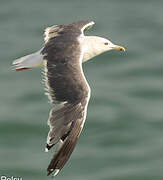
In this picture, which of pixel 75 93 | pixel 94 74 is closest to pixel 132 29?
pixel 94 74

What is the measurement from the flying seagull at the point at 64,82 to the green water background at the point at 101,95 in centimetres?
366

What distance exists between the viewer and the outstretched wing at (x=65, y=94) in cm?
1061

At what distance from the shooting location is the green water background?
1627cm

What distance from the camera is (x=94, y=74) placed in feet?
59.2

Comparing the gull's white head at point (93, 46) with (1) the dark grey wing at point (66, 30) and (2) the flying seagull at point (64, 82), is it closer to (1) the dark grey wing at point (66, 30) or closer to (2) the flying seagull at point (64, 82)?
(2) the flying seagull at point (64, 82)

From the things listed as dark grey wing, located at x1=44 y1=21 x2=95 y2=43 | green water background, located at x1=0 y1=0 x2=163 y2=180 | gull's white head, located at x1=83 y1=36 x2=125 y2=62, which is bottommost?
green water background, located at x1=0 y1=0 x2=163 y2=180

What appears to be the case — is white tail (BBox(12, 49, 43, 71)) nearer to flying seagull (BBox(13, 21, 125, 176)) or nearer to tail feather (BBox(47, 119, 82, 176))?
flying seagull (BBox(13, 21, 125, 176))

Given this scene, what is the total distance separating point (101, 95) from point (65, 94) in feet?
20.9

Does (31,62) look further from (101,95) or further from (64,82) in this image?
(101,95)

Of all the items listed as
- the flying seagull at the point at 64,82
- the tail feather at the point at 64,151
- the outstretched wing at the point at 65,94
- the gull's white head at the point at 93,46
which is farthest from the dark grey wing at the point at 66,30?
the tail feather at the point at 64,151

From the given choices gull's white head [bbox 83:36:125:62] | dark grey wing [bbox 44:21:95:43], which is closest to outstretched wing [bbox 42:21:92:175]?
dark grey wing [bbox 44:21:95:43]

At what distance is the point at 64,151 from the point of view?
10.6m

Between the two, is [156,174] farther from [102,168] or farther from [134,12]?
[134,12]

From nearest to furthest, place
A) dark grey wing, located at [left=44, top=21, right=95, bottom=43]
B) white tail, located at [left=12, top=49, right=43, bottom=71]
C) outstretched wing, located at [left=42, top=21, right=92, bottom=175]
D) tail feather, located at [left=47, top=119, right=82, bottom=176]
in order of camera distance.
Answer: tail feather, located at [left=47, top=119, right=82, bottom=176], outstretched wing, located at [left=42, top=21, right=92, bottom=175], white tail, located at [left=12, top=49, right=43, bottom=71], dark grey wing, located at [left=44, top=21, right=95, bottom=43]
